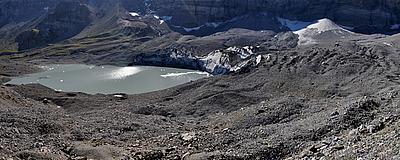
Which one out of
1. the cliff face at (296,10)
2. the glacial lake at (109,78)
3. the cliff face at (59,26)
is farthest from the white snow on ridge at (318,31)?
the cliff face at (59,26)

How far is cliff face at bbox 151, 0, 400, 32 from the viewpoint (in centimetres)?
14075

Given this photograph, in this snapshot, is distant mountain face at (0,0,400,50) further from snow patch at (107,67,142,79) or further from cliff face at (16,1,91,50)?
snow patch at (107,67,142,79)

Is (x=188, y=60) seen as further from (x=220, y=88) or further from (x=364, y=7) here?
(x=364, y=7)

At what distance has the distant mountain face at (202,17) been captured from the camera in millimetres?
142125

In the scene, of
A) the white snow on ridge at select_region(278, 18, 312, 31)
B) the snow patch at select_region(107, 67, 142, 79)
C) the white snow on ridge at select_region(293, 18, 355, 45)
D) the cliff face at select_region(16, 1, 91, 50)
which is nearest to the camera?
the snow patch at select_region(107, 67, 142, 79)

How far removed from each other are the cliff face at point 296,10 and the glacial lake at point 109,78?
59376mm

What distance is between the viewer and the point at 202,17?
165 metres

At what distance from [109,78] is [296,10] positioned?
84.2 metres

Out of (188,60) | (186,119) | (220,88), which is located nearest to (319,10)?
(188,60)

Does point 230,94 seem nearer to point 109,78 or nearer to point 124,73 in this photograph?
point 109,78

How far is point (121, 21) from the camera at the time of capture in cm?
17150

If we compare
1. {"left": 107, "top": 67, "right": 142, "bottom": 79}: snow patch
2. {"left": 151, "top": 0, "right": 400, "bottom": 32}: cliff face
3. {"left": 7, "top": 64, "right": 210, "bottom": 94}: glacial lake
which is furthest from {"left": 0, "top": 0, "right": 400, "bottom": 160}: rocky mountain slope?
{"left": 107, "top": 67, "right": 142, "bottom": 79}: snow patch

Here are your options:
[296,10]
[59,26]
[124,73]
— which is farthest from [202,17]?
[124,73]

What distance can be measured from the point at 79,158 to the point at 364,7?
13669 centimetres
